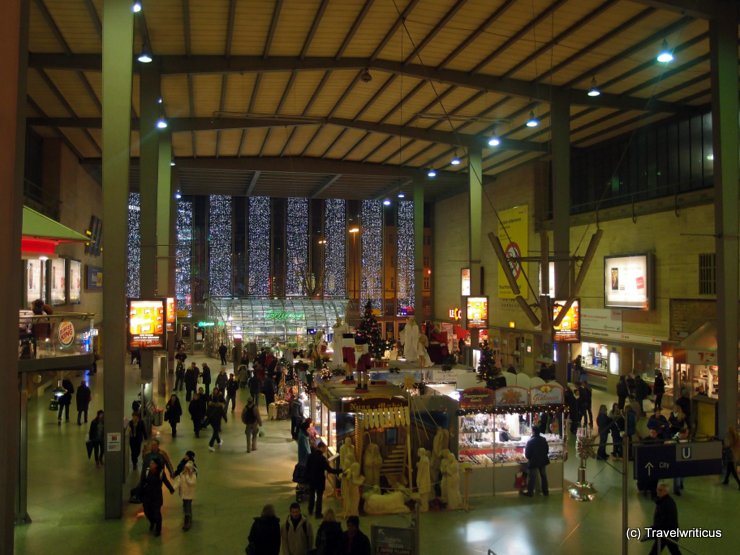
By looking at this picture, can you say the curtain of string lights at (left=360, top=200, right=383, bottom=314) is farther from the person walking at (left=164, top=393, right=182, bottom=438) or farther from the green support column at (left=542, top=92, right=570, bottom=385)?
the person walking at (left=164, top=393, right=182, bottom=438)

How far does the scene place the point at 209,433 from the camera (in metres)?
15.1

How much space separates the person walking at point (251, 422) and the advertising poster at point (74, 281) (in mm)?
14549

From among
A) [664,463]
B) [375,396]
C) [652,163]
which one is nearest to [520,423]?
[375,396]

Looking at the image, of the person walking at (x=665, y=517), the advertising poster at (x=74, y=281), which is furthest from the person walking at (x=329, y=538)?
the advertising poster at (x=74, y=281)

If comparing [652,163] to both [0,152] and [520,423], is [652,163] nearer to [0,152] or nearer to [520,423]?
[520,423]

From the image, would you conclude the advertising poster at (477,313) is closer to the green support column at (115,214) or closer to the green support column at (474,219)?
the green support column at (474,219)

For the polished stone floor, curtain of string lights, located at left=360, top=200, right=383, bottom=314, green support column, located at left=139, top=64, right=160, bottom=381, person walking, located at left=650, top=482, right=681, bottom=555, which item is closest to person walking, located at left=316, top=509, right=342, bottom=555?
the polished stone floor

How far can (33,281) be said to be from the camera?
797 inches

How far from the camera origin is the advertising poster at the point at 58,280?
72.9 feet

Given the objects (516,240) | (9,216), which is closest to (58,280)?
(516,240)

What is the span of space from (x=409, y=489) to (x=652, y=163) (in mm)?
16765

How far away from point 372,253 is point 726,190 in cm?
2832

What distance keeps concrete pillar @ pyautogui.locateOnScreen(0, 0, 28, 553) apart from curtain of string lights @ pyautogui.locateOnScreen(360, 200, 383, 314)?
35.1 metres

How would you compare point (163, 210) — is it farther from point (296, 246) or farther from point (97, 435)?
point (296, 246)
